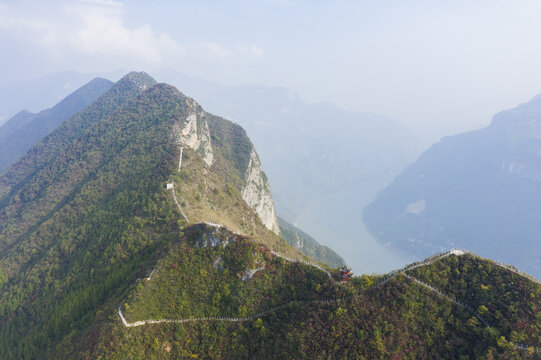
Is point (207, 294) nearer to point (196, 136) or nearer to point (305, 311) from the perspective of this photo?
point (305, 311)

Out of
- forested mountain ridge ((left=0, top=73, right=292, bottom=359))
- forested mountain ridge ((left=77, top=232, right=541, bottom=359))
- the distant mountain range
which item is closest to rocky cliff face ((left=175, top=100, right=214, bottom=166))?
forested mountain ridge ((left=0, top=73, right=292, bottom=359))

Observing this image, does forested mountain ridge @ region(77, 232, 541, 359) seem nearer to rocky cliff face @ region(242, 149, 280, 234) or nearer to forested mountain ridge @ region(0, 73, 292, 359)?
forested mountain ridge @ region(0, 73, 292, 359)

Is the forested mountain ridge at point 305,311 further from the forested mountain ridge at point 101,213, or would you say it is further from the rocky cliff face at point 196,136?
the rocky cliff face at point 196,136

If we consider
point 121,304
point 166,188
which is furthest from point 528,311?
point 166,188

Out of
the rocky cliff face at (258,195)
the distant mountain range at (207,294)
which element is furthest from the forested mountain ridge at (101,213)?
the rocky cliff face at (258,195)

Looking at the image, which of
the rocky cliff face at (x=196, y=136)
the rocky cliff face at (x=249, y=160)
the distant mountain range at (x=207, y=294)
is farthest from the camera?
the rocky cliff face at (x=249, y=160)

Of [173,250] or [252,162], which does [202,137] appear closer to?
[252,162]

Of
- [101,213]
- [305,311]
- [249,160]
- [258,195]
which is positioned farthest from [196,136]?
[305,311]

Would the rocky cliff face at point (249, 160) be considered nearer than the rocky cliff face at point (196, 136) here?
No
